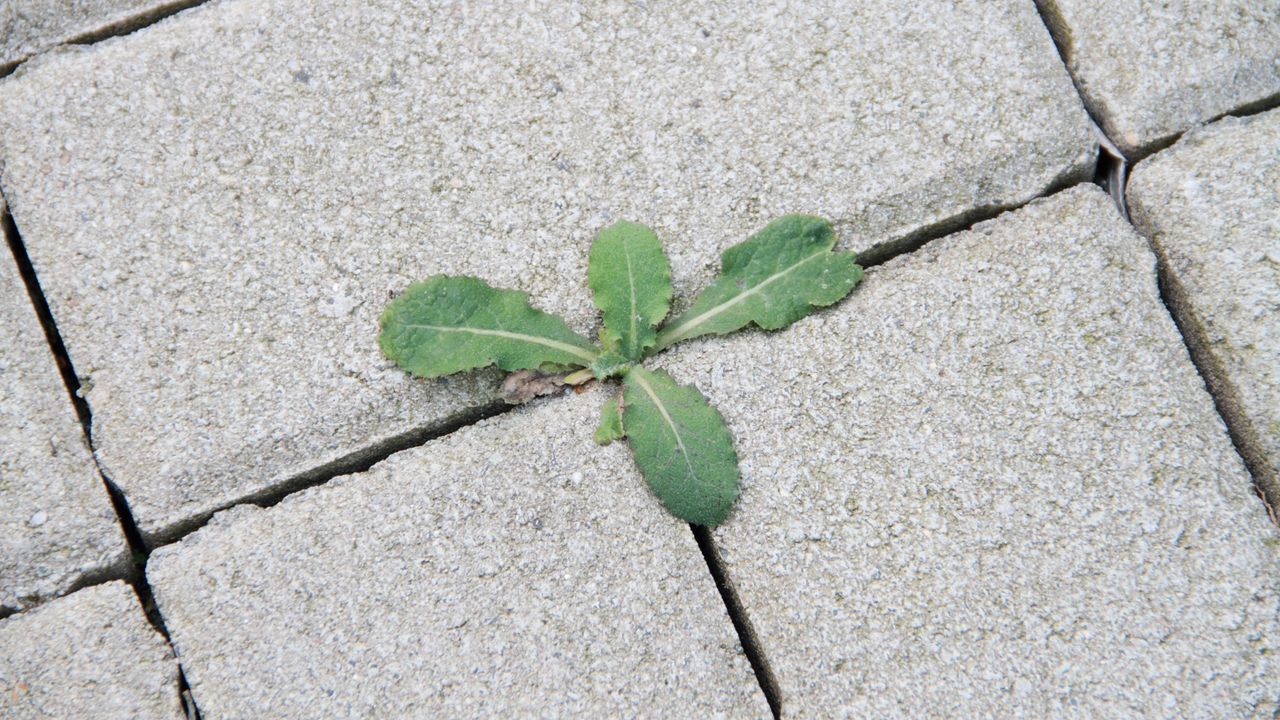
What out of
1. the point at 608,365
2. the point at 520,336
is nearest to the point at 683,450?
the point at 608,365

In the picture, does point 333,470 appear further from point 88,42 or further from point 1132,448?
point 1132,448

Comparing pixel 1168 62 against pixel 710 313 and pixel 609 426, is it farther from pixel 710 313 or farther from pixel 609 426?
pixel 609 426

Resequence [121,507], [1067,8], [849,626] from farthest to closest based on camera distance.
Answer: [1067,8] → [121,507] → [849,626]

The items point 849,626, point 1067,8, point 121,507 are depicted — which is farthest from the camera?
point 1067,8

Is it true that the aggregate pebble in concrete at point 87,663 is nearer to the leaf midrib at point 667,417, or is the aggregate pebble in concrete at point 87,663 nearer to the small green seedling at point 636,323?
the small green seedling at point 636,323

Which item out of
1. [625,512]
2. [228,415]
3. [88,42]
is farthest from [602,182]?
[88,42]

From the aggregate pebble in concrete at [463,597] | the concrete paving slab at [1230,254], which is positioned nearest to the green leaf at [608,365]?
the aggregate pebble in concrete at [463,597]
